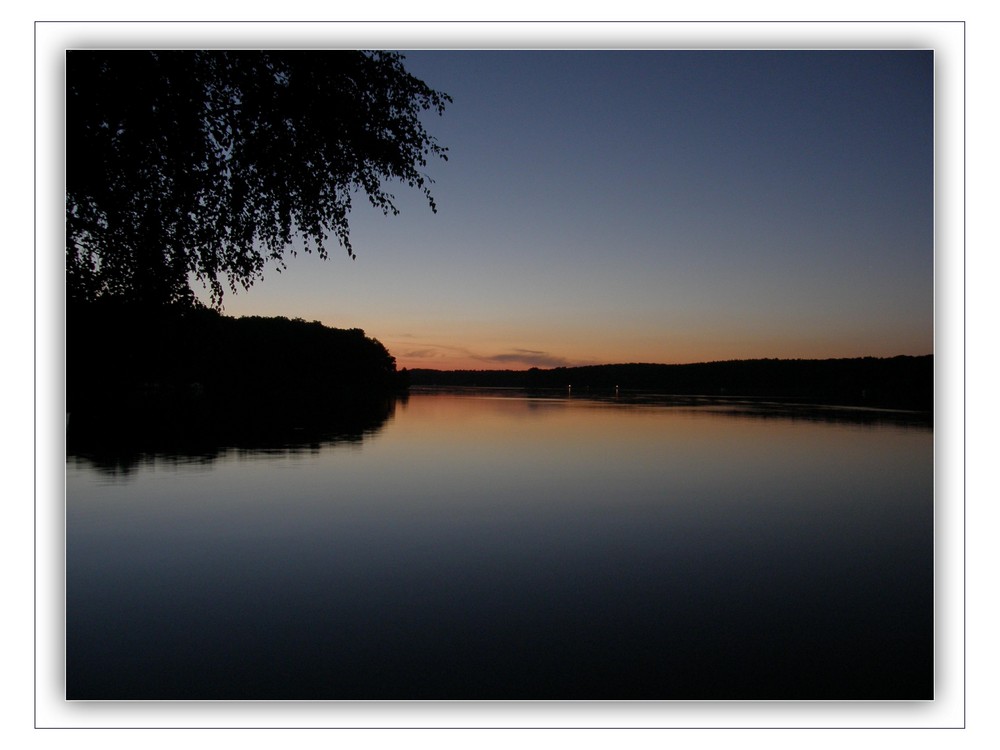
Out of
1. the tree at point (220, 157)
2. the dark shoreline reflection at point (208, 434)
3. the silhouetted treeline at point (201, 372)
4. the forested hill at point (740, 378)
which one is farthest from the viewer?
the forested hill at point (740, 378)

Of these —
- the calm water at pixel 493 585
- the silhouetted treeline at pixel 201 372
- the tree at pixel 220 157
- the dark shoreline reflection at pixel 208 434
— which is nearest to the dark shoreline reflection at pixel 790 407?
the calm water at pixel 493 585

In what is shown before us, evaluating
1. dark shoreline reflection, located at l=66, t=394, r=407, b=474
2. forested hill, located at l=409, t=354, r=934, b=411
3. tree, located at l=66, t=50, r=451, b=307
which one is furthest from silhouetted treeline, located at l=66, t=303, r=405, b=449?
forested hill, located at l=409, t=354, r=934, b=411

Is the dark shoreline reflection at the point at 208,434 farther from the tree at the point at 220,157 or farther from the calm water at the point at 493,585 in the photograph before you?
the tree at the point at 220,157

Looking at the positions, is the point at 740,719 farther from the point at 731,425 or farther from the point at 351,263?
the point at 731,425

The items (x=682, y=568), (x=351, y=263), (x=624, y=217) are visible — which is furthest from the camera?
(x=624, y=217)

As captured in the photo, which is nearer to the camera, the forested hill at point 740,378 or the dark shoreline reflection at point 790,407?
the dark shoreline reflection at point 790,407

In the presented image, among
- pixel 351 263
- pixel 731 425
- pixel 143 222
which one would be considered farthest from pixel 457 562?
pixel 731 425

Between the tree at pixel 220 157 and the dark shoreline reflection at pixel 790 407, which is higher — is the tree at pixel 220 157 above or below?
above
